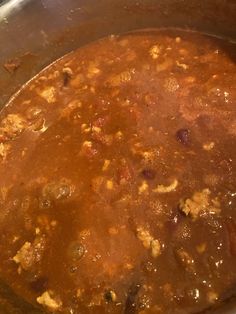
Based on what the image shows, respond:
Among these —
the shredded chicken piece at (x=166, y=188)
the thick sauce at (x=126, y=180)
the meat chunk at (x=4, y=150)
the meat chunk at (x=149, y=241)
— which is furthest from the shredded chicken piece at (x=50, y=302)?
the meat chunk at (x=4, y=150)

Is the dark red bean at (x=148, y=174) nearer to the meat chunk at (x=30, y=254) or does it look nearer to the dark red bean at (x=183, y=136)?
the dark red bean at (x=183, y=136)

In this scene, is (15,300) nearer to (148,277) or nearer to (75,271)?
(75,271)

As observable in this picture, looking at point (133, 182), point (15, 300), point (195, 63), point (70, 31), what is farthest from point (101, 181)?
point (70, 31)

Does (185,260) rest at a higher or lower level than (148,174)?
lower

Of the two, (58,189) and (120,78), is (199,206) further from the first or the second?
(120,78)

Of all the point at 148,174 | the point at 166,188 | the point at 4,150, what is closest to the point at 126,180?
the point at 148,174

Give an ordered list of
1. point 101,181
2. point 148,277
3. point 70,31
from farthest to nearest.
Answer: point 70,31 → point 101,181 → point 148,277

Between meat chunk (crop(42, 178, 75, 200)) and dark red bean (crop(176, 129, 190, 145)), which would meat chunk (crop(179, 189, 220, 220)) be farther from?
meat chunk (crop(42, 178, 75, 200))
